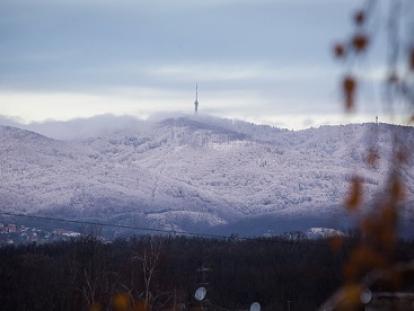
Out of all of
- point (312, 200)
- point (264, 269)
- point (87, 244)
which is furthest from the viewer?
point (312, 200)

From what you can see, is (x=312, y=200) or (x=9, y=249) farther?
(x=312, y=200)

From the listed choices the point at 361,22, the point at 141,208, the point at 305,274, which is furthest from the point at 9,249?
the point at 141,208

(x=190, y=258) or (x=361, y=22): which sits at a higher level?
(x=361, y=22)

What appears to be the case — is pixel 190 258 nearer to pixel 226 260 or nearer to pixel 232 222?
pixel 226 260

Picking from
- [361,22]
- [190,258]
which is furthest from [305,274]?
[361,22]

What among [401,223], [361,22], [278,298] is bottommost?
[278,298]

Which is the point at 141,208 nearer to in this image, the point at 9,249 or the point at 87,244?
the point at 9,249

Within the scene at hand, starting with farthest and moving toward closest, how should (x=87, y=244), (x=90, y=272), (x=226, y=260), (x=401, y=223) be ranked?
(x=226, y=260) → (x=87, y=244) → (x=90, y=272) → (x=401, y=223)
